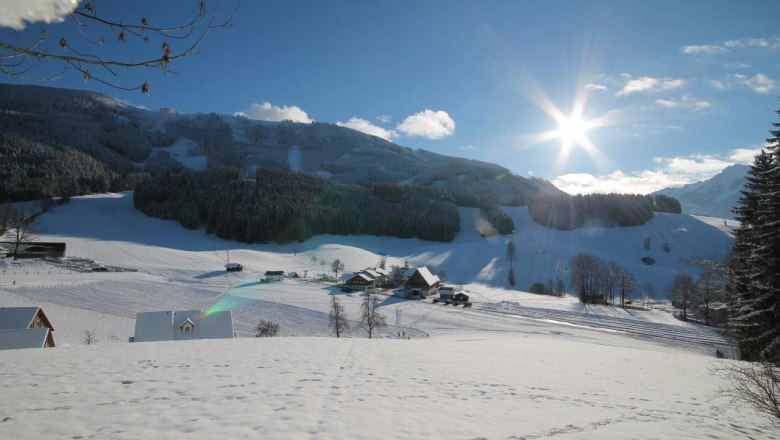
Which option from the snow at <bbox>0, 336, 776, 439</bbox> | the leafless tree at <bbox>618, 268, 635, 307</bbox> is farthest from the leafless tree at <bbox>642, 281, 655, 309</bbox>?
the snow at <bbox>0, 336, 776, 439</bbox>

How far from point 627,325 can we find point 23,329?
53.7 meters

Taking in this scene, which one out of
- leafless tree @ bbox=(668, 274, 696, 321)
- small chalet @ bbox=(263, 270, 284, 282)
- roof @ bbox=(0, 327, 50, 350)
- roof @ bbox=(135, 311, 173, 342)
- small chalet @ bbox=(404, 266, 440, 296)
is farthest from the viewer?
small chalet @ bbox=(404, 266, 440, 296)

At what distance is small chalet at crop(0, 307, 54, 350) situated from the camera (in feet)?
61.2

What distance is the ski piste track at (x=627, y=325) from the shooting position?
1466 inches

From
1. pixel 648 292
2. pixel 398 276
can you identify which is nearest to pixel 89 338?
pixel 398 276

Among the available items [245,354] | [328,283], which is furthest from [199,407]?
[328,283]

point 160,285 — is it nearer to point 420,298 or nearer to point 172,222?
point 420,298

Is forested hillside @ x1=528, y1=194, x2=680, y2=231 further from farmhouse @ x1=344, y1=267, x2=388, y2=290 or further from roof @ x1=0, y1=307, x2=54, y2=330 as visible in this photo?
roof @ x1=0, y1=307, x2=54, y2=330

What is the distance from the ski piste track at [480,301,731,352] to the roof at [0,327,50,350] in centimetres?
4434

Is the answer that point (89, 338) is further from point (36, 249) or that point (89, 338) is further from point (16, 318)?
point (36, 249)

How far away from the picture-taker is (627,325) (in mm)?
43781

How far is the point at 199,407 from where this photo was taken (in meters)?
7.08

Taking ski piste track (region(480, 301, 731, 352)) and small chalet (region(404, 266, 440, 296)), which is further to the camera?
small chalet (region(404, 266, 440, 296))

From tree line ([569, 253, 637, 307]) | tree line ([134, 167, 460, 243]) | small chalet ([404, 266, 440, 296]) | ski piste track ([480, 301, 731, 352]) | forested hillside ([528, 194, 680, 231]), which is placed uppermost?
forested hillside ([528, 194, 680, 231])
